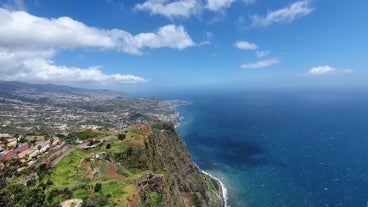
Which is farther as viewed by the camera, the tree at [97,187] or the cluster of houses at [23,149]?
the cluster of houses at [23,149]

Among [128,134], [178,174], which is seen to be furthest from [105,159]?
[178,174]

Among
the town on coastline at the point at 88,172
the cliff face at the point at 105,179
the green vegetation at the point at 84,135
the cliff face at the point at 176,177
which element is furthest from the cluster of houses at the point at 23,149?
the cliff face at the point at 176,177

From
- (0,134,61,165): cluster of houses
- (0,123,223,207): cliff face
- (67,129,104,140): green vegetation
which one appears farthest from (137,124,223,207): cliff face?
(0,134,61,165): cluster of houses

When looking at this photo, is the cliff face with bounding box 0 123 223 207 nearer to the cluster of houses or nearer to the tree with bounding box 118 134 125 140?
the tree with bounding box 118 134 125 140

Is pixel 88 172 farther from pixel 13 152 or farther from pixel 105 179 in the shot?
pixel 13 152

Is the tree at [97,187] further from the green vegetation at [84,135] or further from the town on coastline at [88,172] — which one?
the green vegetation at [84,135]
